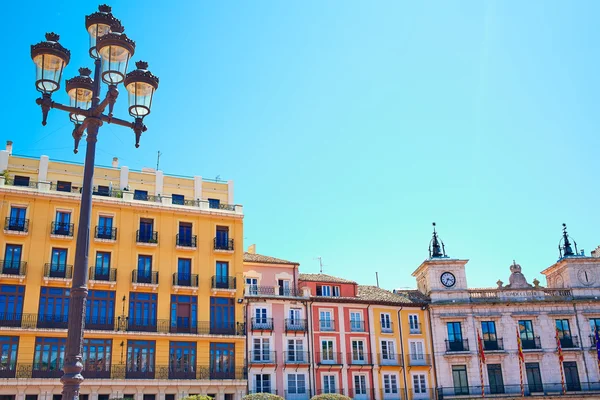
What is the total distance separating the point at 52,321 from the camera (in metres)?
37.6

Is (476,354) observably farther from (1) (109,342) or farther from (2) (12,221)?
(2) (12,221)

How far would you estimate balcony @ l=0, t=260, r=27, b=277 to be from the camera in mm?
37500

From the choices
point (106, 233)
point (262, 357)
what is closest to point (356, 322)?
point (262, 357)

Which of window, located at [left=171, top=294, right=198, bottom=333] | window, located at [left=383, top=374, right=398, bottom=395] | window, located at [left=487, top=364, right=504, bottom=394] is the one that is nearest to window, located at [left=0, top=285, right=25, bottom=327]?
window, located at [left=171, top=294, right=198, bottom=333]

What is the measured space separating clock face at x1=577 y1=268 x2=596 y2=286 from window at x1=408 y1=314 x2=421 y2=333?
14515 mm

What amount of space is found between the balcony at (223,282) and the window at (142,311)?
4.10 m

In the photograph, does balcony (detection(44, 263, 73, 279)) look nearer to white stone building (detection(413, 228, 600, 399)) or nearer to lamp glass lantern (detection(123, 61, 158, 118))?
white stone building (detection(413, 228, 600, 399))

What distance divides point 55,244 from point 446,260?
3032 centimetres

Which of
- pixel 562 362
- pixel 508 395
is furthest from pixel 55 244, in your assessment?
pixel 562 362

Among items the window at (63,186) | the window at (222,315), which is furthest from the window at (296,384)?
the window at (63,186)

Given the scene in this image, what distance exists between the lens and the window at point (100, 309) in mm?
38406

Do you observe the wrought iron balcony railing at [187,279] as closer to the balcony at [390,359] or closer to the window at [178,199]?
the window at [178,199]

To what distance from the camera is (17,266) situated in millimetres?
37938

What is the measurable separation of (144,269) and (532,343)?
30.7 m
